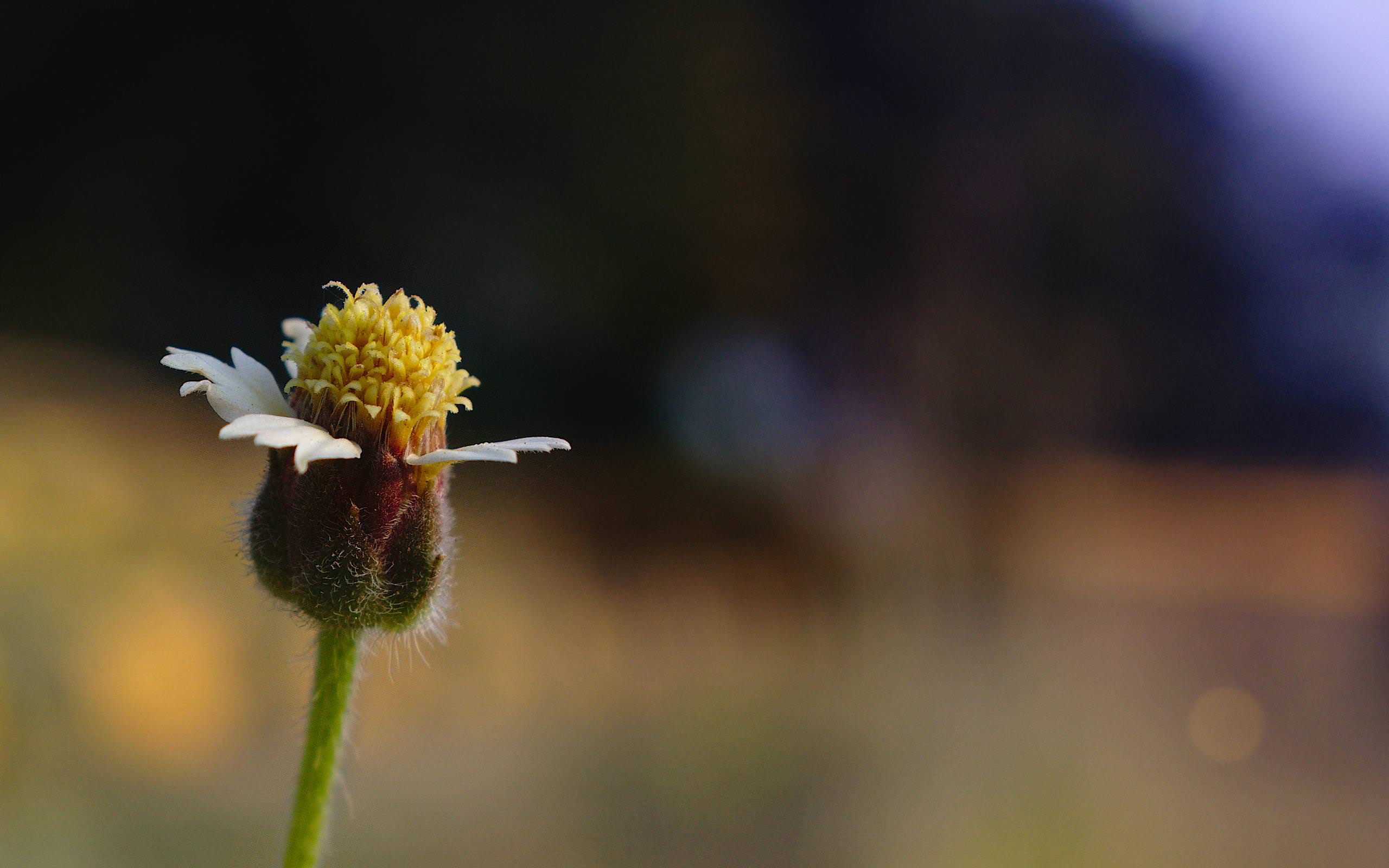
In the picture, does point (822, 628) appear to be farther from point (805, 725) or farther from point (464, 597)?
point (464, 597)

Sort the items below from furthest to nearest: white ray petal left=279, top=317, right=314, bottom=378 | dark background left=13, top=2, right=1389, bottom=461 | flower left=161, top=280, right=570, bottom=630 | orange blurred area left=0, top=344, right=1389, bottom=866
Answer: dark background left=13, top=2, right=1389, bottom=461 → orange blurred area left=0, top=344, right=1389, bottom=866 → white ray petal left=279, top=317, right=314, bottom=378 → flower left=161, top=280, right=570, bottom=630

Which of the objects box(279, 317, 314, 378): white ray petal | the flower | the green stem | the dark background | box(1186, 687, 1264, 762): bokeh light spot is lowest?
box(1186, 687, 1264, 762): bokeh light spot

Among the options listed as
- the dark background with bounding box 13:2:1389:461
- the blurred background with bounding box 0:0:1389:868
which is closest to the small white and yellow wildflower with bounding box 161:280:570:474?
the blurred background with bounding box 0:0:1389:868

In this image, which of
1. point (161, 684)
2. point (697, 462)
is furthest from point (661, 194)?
point (161, 684)

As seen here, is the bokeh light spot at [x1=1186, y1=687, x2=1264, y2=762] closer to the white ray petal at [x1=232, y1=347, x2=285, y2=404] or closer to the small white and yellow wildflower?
the small white and yellow wildflower

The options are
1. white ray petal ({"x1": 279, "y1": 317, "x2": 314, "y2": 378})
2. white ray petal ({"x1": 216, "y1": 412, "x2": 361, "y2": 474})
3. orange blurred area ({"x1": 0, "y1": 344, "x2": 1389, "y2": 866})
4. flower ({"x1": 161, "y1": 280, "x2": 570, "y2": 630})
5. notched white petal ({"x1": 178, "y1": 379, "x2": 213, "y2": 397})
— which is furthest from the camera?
orange blurred area ({"x1": 0, "y1": 344, "x2": 1389, "y2": 866})
